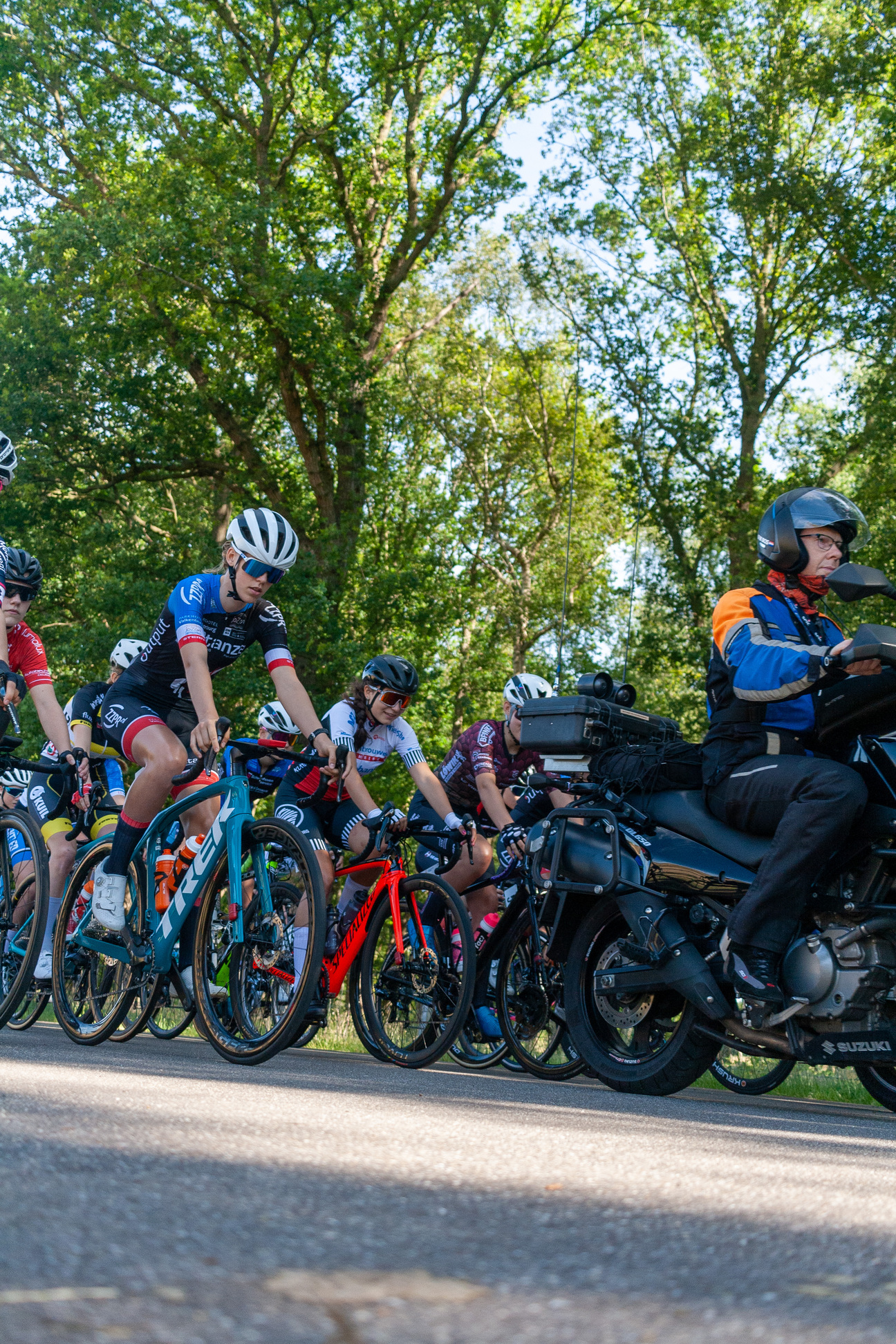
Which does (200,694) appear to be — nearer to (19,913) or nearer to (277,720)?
(19,913)

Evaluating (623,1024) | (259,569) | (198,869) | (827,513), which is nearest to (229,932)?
(198,869)

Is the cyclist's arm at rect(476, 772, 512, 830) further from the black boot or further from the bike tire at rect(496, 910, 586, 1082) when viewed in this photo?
the black boot

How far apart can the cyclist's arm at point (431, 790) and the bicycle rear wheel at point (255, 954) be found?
1810 millimetres

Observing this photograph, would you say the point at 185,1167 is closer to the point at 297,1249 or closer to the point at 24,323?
the point at 297,1249

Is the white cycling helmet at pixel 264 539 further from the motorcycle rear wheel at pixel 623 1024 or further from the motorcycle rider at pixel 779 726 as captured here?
the motorcycle rear wheel at pixel 623 1024

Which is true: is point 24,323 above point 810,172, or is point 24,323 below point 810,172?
below

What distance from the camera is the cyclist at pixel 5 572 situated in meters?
6.78

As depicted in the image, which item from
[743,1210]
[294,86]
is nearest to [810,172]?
[294,86]

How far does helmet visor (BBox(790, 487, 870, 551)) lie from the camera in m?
Answer: 5.82

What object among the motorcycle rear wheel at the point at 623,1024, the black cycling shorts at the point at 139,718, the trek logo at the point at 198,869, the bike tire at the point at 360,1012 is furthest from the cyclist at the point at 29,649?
the motorcycle rear wheel at the point at 623,1024

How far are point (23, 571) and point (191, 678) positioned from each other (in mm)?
2007

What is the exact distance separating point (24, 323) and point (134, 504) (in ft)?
13.1

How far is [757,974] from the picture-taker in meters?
5.20

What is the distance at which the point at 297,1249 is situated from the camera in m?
2.12
